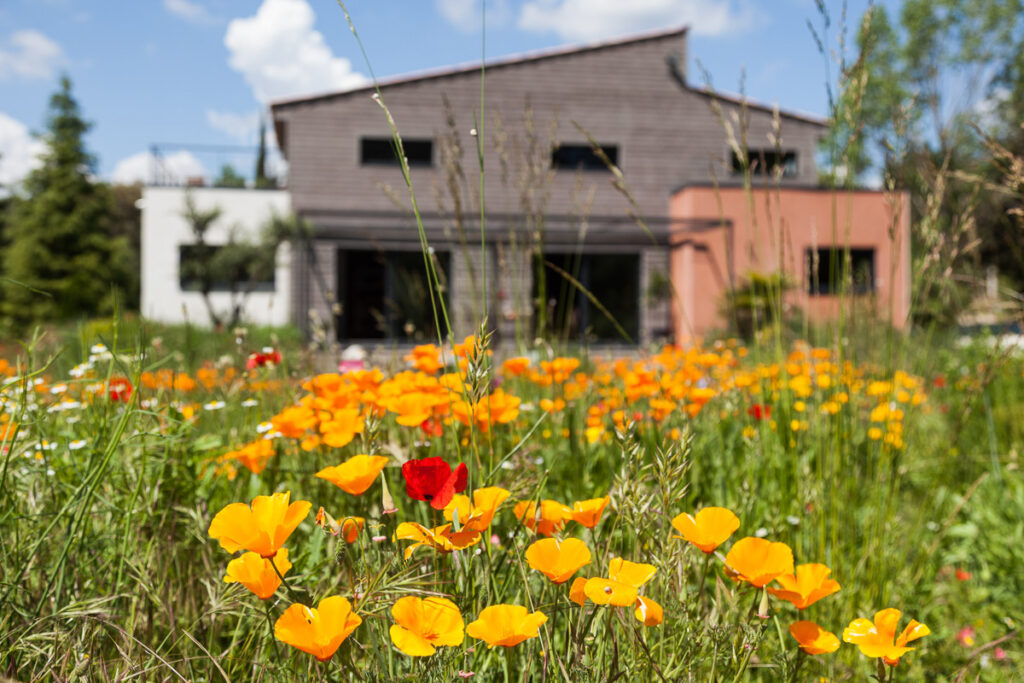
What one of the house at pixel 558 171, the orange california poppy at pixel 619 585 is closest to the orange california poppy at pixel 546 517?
the orange california poppy at pixel 619 585

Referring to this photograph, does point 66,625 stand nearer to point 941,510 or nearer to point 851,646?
point 851,646

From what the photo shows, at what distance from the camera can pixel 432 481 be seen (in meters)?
0.87

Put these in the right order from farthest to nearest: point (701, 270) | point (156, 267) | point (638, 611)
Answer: point (156, 267) < point (701, 270) < point (638, 611)

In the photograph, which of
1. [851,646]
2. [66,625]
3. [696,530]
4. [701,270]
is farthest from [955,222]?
[701,270]

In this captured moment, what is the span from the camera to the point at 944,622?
6.28ft

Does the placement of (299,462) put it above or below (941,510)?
above

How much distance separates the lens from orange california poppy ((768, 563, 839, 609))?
0.87m

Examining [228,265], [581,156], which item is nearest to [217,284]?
[228,265]

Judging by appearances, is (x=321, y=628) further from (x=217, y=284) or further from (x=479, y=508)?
(x=217, y=284)

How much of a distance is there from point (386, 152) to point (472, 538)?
47.6ft

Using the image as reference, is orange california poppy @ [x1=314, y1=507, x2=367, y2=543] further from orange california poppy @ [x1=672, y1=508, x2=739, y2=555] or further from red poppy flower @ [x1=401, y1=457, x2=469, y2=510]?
orange california poppy @ [x1=672, y1=508, x2=739, y2=555]

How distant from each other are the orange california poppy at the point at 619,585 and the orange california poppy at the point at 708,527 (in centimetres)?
8

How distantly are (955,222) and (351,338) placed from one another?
1320cm

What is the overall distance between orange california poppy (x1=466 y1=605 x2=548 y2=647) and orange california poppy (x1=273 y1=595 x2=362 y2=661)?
0.40 ft
